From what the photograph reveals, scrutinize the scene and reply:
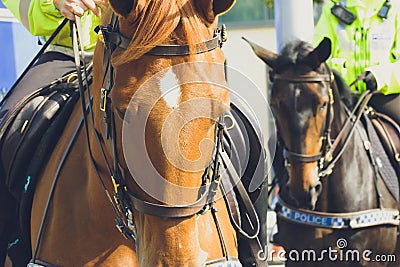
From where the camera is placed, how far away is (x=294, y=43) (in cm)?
588

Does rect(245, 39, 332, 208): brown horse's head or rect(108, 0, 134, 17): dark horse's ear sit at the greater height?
rect(108, 0, 134, 17): dark horse's ear

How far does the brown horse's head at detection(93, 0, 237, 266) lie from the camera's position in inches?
101

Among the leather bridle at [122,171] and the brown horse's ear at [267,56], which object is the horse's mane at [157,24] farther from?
the brown horse's ear at [267,56]

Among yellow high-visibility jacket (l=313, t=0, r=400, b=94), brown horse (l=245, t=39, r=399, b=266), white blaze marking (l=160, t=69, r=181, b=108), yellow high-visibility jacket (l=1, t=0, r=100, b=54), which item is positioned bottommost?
brown horse (l=245, t=39, r=399, b=266)

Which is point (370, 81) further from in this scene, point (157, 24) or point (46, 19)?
point (157, 24)

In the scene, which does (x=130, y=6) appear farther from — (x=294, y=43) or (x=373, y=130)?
(x=373, y=130)

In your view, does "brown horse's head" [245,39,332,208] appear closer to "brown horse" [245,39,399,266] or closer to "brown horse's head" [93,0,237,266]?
"brown horse" [245,39,399,266]

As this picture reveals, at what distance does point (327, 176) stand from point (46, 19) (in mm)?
2705

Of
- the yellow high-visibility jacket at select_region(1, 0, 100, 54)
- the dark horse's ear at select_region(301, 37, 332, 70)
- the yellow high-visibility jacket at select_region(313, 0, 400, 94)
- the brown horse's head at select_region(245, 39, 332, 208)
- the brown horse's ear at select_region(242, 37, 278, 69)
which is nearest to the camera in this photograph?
the yellow high-visibility jacket at select_region(1, 0, 100, 54)

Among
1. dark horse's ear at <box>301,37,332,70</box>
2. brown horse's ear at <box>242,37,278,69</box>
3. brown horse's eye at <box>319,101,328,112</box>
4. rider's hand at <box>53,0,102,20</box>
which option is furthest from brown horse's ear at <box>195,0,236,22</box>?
brown horse's ear at <box>242,37,278,69</box>

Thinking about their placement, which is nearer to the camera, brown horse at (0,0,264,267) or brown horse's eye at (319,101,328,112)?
brown horse at (0,0,264,267)

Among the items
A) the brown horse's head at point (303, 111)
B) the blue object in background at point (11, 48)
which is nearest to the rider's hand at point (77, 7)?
the brown horse's head at point (303, 111)

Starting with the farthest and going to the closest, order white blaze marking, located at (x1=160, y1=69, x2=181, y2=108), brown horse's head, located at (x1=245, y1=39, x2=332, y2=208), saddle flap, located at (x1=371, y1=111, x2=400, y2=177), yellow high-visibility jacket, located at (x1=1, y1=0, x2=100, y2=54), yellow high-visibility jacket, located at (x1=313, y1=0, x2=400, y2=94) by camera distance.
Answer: yellow high-visibility jacket, located at (x1=313, y1=0, x2=400, y2=94)
saddle flap, located at (x1=371, y1=111, x2=400, y2=177)
brown horse's head, located at (x1=245, y1=39, x2=332, y2=208)
yellow high-visibility jacket, located at (x1=1, y1=0, x2=100, y2=54)
white blaze marking, located at (x1=160, y1=69, x2=181, y2=108)

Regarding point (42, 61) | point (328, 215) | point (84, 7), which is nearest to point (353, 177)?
point (328, 215)
